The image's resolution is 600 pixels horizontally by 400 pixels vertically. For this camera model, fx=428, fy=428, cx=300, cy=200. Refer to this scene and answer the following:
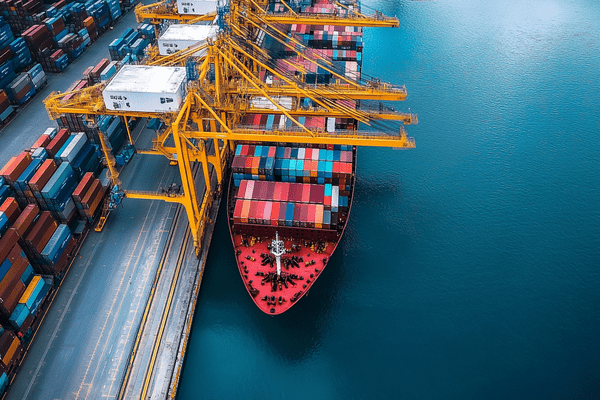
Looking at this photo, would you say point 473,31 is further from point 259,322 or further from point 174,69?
point 259,322

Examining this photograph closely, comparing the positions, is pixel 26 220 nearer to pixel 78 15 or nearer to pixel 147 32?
pixel 147 32

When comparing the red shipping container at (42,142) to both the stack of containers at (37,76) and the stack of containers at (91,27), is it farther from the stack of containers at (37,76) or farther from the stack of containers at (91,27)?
the stack of containers at (91,27)

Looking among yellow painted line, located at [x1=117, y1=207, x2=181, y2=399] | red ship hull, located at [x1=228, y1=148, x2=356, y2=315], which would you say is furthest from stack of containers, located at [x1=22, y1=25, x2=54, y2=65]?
red ship hull, located at [x1=228, y1=148, x2=356, y2=315]

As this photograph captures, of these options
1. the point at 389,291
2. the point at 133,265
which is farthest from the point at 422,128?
the point at 133,265

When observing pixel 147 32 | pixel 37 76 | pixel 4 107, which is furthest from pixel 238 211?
pixel 37 76

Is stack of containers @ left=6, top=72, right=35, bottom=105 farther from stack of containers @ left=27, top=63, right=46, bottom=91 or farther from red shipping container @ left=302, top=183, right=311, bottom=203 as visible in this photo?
red shipping container @ left=302, top=183, right=311, bottom=203
